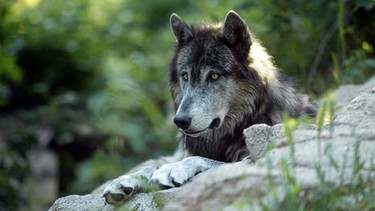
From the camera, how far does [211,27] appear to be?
6.63 metres

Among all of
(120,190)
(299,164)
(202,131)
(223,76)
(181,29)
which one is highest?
(181,29)

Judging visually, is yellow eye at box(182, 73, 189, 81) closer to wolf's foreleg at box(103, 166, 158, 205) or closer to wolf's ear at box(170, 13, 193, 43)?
wolf's ear at box(170, 13, 193, 43)

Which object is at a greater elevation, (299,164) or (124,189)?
(299,164)

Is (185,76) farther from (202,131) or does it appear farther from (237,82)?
(202,131)

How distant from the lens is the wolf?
630 centimetres

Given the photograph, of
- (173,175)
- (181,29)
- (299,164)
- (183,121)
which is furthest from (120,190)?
(181,29)

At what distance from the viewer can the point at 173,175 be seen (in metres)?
5.47

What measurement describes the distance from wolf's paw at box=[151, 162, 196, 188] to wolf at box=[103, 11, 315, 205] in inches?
22.0

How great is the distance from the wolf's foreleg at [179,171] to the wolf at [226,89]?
43 cm

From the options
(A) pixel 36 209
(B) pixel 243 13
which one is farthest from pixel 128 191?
(A) pixel 36 209

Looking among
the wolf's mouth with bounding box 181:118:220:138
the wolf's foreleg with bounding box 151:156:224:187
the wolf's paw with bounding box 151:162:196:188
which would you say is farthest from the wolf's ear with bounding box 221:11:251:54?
the wolf's paw with bounding box 151:162:196:188

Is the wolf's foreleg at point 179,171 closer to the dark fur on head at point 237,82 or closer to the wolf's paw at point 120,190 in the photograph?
the wolf's paw at point 120,190

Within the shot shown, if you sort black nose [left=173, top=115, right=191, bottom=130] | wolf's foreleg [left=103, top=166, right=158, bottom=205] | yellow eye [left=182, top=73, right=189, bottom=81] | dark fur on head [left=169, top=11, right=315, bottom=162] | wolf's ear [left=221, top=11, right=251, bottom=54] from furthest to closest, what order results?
yellow eye [left=182, top=73, right=189, bottom=81], dark fur on head [left=169, top=11, right=315, bottom=162], wolf's ear [left=221, top=11, right=251, bottom=54], black nose [left=173, top=115, right=191, bottom=130], wolf's foreleg [left=103, top=166, right=158, bottom=205]

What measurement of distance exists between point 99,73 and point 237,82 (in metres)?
6.07
